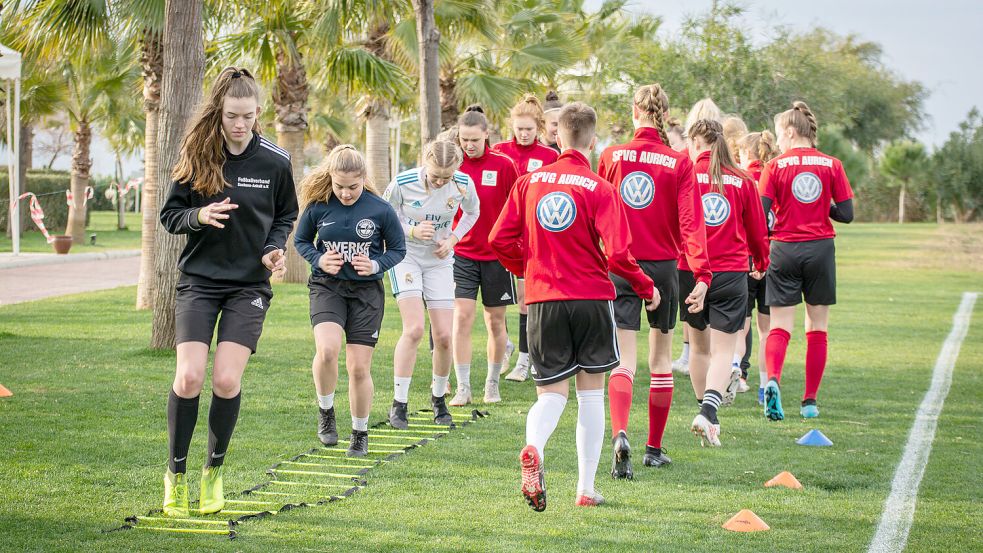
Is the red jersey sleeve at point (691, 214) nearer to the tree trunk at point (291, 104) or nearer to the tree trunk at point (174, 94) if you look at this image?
the tree trunk at point (174, 94)

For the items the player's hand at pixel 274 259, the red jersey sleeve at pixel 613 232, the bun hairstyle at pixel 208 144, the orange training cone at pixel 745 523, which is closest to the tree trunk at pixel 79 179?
the bun hairstyle at pixel 208 144

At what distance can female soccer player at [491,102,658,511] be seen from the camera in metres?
5.38

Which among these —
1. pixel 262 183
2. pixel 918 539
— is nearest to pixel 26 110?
pixel 262 183

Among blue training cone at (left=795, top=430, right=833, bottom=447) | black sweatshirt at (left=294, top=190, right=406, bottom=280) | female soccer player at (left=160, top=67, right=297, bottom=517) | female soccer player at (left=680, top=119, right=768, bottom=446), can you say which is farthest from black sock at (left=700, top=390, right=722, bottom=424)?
female soccer player at (left=160, top=67, right=297, bottom=517)

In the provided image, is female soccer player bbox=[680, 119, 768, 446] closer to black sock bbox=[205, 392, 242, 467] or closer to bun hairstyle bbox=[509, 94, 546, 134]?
bun hairstyle bbox=[509, 94, 546, 134]

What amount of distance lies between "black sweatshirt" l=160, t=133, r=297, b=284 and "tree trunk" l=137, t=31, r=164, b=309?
946 cm

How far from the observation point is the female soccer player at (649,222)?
6.27 metres

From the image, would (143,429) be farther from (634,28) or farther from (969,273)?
(634,28)

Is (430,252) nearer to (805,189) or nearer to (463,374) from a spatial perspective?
(463,374)

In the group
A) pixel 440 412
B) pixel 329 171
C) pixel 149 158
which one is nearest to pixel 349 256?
pixel 329 171

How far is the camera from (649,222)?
635 centimetres

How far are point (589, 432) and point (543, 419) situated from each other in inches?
11.8

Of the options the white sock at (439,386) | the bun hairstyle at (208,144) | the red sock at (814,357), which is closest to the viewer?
the bun hairstyle at (208,144)

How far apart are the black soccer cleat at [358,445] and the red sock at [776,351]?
11.2 ft
